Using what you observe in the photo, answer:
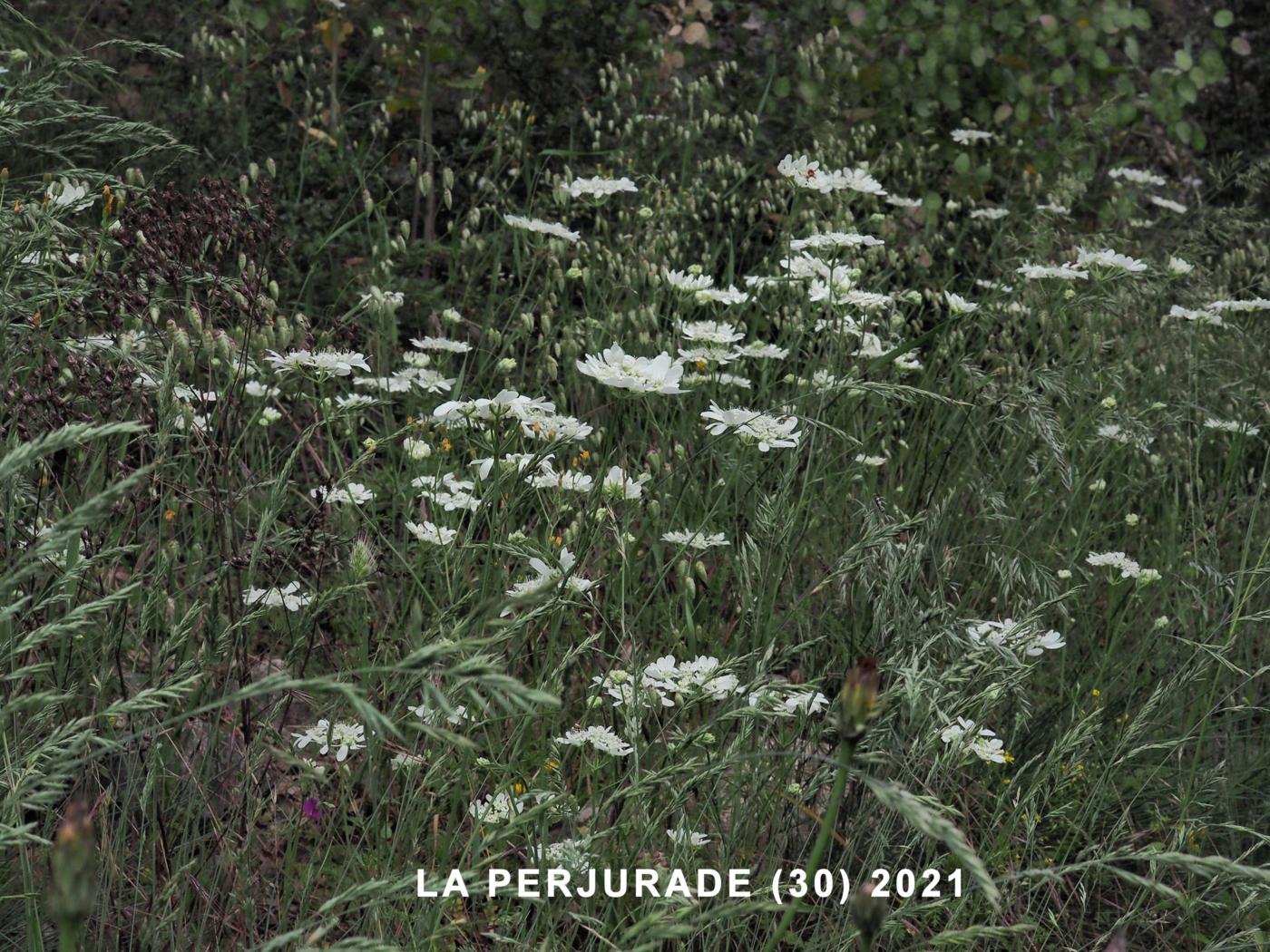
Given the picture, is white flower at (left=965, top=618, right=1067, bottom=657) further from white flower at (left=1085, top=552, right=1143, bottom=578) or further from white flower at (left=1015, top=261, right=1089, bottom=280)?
white flower at (left=1015, top=261, right=1089, bottom=280)

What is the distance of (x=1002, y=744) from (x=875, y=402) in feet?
3.64

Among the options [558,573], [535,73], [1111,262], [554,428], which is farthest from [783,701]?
[535,73]

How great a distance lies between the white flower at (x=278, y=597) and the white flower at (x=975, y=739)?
0.90 m

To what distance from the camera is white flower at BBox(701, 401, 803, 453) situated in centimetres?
211

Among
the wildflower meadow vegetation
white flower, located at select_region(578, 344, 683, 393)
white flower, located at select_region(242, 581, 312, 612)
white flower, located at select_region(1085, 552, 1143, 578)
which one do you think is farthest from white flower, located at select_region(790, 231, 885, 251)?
white flower, located at select_region(242, 581, 312, 612)

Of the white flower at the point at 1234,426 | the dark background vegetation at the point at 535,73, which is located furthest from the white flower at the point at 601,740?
the dark background vegetation at the point at 535,73

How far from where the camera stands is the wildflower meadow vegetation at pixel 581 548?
1.62 metres

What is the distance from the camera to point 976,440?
2930 mm

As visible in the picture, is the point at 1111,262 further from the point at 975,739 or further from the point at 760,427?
the point at 975,739

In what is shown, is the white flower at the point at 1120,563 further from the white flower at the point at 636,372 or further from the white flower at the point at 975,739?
the white flower at the point at 636,372

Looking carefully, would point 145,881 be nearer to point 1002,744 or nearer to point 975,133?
point 1002,744

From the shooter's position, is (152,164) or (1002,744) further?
(152,164)

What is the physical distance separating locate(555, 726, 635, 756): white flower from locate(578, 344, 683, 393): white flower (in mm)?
517

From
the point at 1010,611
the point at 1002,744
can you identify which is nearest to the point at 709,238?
the point at 1010,611
